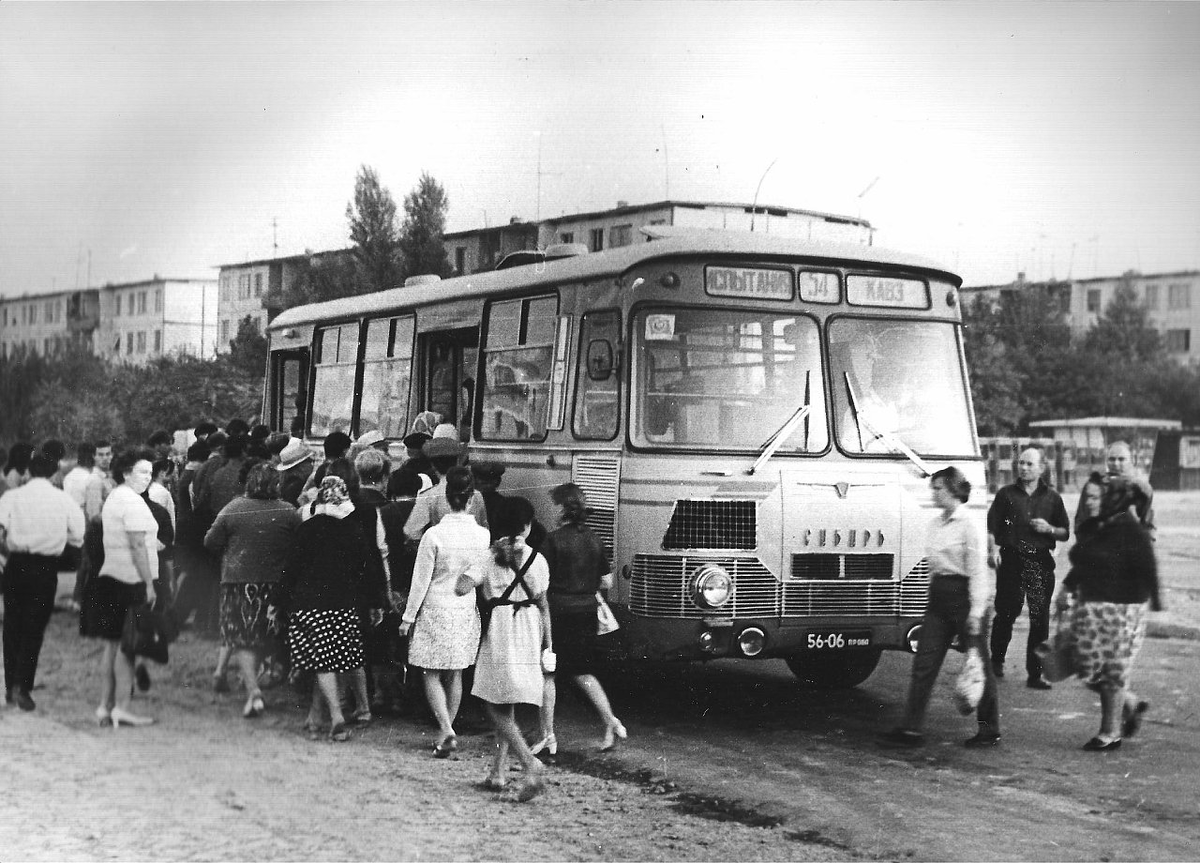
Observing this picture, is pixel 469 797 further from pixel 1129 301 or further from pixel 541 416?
pixel 1129 301

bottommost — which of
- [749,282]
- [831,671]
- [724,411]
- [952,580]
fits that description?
[831,671]

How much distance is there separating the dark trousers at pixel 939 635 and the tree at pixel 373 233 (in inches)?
109

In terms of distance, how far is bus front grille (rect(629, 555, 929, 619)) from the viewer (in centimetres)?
623

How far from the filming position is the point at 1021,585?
8.69 meters

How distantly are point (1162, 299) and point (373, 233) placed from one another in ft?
10.6

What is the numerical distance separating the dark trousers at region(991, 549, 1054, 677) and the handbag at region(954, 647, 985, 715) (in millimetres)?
2225

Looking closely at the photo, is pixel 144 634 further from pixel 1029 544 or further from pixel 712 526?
pixel 1029 544

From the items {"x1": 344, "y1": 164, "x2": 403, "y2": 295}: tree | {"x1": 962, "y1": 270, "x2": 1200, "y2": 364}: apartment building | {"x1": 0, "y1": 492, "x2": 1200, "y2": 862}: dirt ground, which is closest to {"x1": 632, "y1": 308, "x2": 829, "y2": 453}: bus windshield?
{"x1": 344, "y1": 164, "x2": 403, "y2": 295}: tree

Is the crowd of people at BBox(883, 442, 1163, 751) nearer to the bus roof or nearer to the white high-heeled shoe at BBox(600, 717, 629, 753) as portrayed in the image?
the bus roof

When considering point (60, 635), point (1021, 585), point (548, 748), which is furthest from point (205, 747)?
point (1021, 585)

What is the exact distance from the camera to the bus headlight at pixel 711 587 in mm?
6215

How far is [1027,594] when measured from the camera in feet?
28.3

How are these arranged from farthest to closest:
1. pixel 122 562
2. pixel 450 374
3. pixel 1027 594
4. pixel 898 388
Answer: pixel 1027 594 < pixel 450 374 < pixel 898 388 < pixel 122 562

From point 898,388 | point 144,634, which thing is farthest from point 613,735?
point 144,634
